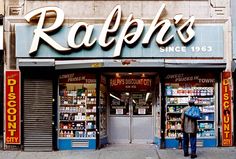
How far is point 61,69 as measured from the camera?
641 inches

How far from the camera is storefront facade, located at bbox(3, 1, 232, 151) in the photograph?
16.4 meters

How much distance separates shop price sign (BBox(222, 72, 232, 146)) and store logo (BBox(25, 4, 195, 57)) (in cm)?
182

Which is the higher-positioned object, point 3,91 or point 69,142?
point 3,91

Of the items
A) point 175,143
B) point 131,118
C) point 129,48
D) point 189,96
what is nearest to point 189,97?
point 189,96

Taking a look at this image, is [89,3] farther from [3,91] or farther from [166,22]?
[3,91]

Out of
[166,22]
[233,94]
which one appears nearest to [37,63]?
[166,22]

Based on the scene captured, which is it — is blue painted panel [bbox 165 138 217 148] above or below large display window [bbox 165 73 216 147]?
below

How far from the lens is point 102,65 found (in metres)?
16.0

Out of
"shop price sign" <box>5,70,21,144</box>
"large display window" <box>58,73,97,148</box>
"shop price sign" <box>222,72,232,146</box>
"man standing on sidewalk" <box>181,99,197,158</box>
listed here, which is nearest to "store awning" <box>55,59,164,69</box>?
"large display window" <box>58,73,97,148</box>

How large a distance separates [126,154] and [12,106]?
4014 mm

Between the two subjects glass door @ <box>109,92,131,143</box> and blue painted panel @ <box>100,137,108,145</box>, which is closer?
blue painted panel @ <box>100,137,108,145</box>

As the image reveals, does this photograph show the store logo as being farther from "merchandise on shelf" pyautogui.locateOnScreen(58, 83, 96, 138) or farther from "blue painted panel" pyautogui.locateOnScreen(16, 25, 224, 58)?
"merchandise on shelf" pyautogui.locateOnScreen(58, 83, 96, 138)

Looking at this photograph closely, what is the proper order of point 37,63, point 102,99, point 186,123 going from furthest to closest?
point 102,99, point 37,63, point 186,123

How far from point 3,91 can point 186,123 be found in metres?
6.04
